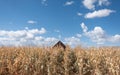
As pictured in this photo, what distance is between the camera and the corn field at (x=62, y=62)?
48.2 ft

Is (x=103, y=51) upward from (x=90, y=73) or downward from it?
upward

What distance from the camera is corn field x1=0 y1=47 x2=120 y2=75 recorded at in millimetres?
14703

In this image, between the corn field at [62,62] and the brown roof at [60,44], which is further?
the brown roof at [60,44]

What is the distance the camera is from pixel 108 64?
14633 mm

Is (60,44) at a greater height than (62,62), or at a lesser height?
greater

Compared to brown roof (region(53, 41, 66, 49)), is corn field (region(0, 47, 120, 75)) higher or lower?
lower

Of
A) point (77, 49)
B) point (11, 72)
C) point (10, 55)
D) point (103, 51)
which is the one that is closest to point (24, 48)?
point (10, 55)

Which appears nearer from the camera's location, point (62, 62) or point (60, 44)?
point (62, 62)

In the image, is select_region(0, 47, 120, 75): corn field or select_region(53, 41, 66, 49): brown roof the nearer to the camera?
select_region(0, 47, 120, 75): corn field

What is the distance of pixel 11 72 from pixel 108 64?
5.16 m

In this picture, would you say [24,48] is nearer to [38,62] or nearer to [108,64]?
[38,62]

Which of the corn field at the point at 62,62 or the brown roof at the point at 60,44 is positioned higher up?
the brown roof at the point at 60,44

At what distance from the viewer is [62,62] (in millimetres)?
15492

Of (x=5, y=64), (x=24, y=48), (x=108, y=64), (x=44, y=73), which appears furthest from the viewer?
(x=24, y=48)
